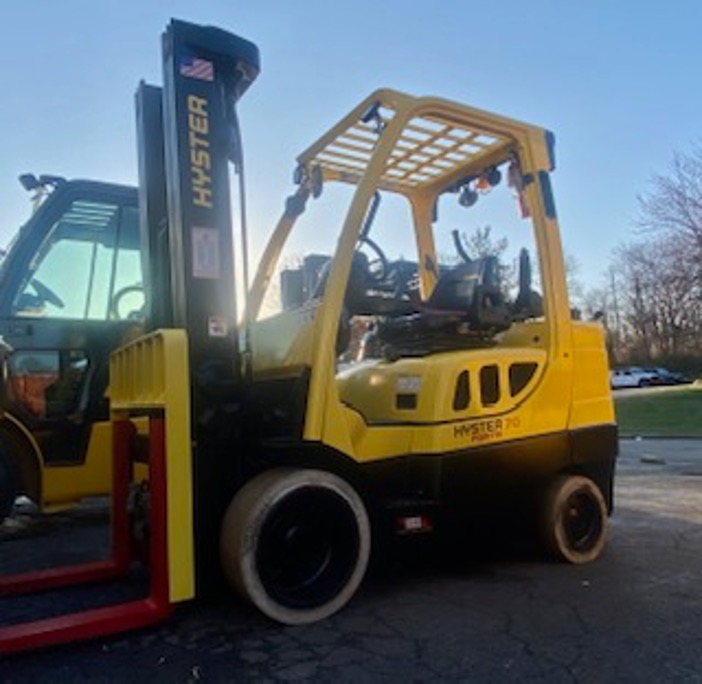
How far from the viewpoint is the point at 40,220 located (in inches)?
235

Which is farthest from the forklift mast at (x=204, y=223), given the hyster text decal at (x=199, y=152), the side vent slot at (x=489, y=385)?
the side vent slot at (x=489, y=385)

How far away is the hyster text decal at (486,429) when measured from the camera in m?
4.39

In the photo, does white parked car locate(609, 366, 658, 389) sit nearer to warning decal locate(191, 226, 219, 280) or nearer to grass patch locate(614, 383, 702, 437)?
grass patch locate(614, 383, 702, 437)

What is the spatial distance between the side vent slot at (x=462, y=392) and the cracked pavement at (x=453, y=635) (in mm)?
1068

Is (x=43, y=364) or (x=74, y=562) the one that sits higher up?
(x=43, y=364)

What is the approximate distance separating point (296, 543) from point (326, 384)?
0.84m

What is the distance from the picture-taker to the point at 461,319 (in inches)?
194

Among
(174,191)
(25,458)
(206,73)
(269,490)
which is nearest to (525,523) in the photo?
(269,490)

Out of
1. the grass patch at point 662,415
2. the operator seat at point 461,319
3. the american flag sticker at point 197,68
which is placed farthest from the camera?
the grass patch at point 662,415

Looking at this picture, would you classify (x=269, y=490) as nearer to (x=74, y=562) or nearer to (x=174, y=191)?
(x=174, y=191)

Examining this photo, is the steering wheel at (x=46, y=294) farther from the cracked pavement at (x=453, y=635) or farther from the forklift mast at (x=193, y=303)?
the cracked pavement at (x=453, y=635)

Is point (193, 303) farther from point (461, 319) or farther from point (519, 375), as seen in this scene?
point (519, 375)

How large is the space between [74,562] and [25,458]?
1.07 metres

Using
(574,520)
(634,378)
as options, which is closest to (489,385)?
(574,520)
